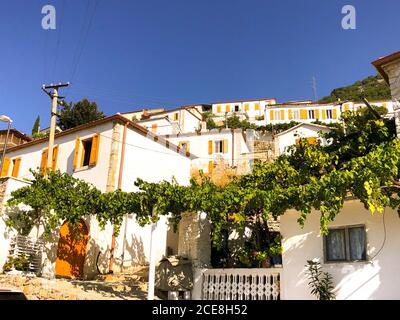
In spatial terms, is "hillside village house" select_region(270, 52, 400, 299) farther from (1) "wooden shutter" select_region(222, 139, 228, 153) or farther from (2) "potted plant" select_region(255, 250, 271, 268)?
(1) "wooden shutter" select_region(222, 139, 228, 153)

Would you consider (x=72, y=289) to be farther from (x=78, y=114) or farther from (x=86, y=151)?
(x=78, y=114)

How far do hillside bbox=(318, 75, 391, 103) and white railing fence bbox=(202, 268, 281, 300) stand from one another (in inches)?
2563

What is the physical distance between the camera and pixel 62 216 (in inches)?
518

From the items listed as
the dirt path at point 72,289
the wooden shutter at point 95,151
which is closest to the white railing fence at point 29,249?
the dirt path at point 72,289

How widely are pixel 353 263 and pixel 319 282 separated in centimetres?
94

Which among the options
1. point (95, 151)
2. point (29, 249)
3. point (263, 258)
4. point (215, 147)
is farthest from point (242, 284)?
point (215, 147)

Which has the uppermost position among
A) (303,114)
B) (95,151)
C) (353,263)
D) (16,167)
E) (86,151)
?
(303,114)

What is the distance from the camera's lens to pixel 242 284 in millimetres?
10211

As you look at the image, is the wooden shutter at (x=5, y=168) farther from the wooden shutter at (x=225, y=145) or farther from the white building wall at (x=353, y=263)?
the white building wall at (x=353, y=263)
